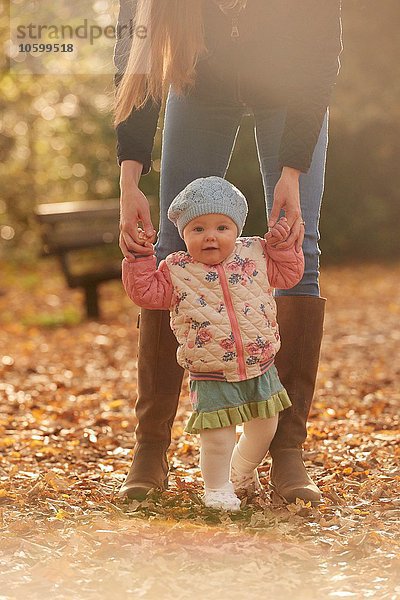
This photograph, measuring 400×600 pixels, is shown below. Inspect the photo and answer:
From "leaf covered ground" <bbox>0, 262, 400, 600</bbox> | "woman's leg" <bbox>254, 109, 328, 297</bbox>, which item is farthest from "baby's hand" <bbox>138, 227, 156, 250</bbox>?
"leaf covered ground" <bbox>0, 262, 400, 600</bbox>

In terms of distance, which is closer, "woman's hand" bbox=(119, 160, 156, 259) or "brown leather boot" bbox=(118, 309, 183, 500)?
"woman's hand" bbox=(119, 160, 156, 259)

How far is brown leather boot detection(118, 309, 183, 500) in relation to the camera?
3.18 meters

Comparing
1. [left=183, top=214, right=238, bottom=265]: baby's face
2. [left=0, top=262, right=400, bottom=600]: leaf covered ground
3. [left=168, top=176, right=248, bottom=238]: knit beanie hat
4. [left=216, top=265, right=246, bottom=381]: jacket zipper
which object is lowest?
[left=0, top=262, right=400, bottom=600]: leaf covered ground

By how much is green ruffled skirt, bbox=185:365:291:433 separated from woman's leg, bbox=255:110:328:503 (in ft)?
1.01

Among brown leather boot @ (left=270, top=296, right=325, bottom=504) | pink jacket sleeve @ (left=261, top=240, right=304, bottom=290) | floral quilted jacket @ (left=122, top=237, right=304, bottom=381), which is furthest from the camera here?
brown leather boot @ (left=270, top=296, right=325, bottom=504)

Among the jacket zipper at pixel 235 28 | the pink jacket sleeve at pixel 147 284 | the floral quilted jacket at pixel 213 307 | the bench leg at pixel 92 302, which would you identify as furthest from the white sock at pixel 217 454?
the bench leg at pixel 92 302

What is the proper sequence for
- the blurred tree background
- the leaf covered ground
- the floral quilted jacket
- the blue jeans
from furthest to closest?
1. the blurred tree background
2. the blue jeans
3. the floral quilted jacket
4. the leaf covered ground

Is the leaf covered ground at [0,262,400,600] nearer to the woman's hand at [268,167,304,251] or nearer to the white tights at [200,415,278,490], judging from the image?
the white tights at [200,415,278,490]

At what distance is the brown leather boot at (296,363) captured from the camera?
319 cm

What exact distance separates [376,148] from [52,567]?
36.2ft

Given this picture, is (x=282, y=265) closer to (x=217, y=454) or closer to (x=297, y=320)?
(x=297, y=320)

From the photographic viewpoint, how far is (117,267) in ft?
30.5

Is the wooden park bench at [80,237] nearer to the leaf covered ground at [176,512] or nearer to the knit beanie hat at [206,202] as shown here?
the leaf covered ground at [176,512]

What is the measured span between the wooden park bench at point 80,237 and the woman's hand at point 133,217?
5930 mm
